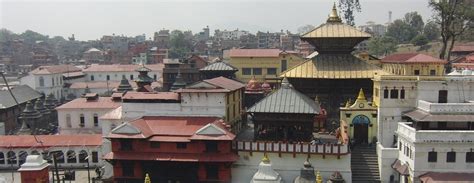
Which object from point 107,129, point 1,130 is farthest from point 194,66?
point 107,129

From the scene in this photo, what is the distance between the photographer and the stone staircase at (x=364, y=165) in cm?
2648

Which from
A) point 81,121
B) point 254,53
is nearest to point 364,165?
point 81,121

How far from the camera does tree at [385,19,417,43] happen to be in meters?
111

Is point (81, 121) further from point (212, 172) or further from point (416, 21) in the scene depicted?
point (416, 21)

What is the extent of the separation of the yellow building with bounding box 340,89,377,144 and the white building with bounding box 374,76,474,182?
727 mm

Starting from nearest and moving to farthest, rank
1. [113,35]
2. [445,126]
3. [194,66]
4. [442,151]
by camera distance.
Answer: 1. [442,151]
2. [445,126]
3. [194,66]
4. [113,35]

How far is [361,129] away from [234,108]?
8.87 m

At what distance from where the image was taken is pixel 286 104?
27406 millimetres

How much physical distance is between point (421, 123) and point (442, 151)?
7.30ft

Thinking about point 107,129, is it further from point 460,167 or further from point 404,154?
point 460,167

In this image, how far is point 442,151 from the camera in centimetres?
2422

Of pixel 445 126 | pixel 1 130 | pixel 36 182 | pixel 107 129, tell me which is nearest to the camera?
pixel 36 182

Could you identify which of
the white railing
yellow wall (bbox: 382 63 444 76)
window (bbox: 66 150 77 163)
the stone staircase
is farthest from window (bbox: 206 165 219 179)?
yellow wall (bbox: 382 63 444 76)

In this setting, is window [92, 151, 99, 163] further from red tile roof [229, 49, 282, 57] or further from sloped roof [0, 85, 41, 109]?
red tile roof [229, 49, 282, 57]
